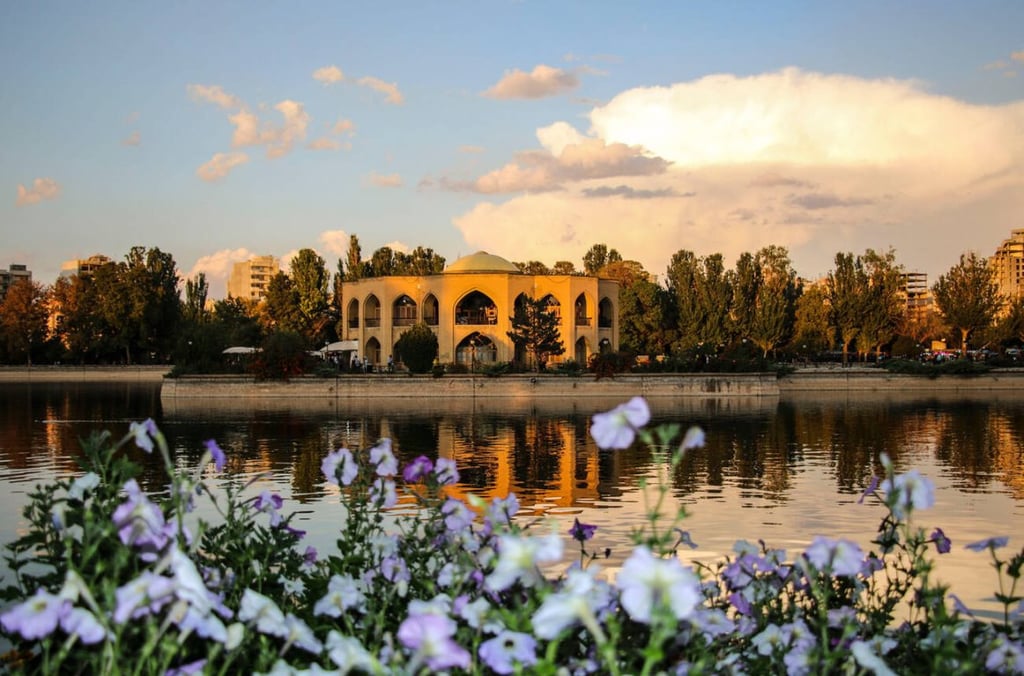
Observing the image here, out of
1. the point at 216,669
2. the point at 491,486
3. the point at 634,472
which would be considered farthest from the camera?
the point at 634,472

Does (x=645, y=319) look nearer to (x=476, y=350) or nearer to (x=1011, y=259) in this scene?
(x=476, y=350)

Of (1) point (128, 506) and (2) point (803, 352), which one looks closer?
(1) point (128, 506)

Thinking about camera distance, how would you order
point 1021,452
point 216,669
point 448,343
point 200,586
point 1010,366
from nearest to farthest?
point 200,586, point 216,669, point 1021,452, point 1010,366, point 448,343

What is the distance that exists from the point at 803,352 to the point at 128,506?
4729 cm

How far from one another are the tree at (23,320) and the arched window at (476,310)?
26.2m

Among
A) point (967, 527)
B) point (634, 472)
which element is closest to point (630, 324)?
point (634, 472)

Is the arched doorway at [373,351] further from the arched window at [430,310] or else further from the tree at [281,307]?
the tree at [281,307]

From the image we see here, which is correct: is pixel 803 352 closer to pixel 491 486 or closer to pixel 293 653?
pixel 491 486

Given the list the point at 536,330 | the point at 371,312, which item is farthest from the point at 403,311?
the point at 536,330

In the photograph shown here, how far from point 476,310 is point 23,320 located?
2844cm

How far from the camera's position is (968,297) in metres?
46.5

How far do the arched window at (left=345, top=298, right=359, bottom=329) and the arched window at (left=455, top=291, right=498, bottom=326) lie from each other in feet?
19.3

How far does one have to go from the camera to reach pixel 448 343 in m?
41.3

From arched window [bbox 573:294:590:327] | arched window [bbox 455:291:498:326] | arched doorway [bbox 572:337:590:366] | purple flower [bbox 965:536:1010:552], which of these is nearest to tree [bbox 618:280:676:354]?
arched doorway [bbox 572:337:590:366]
